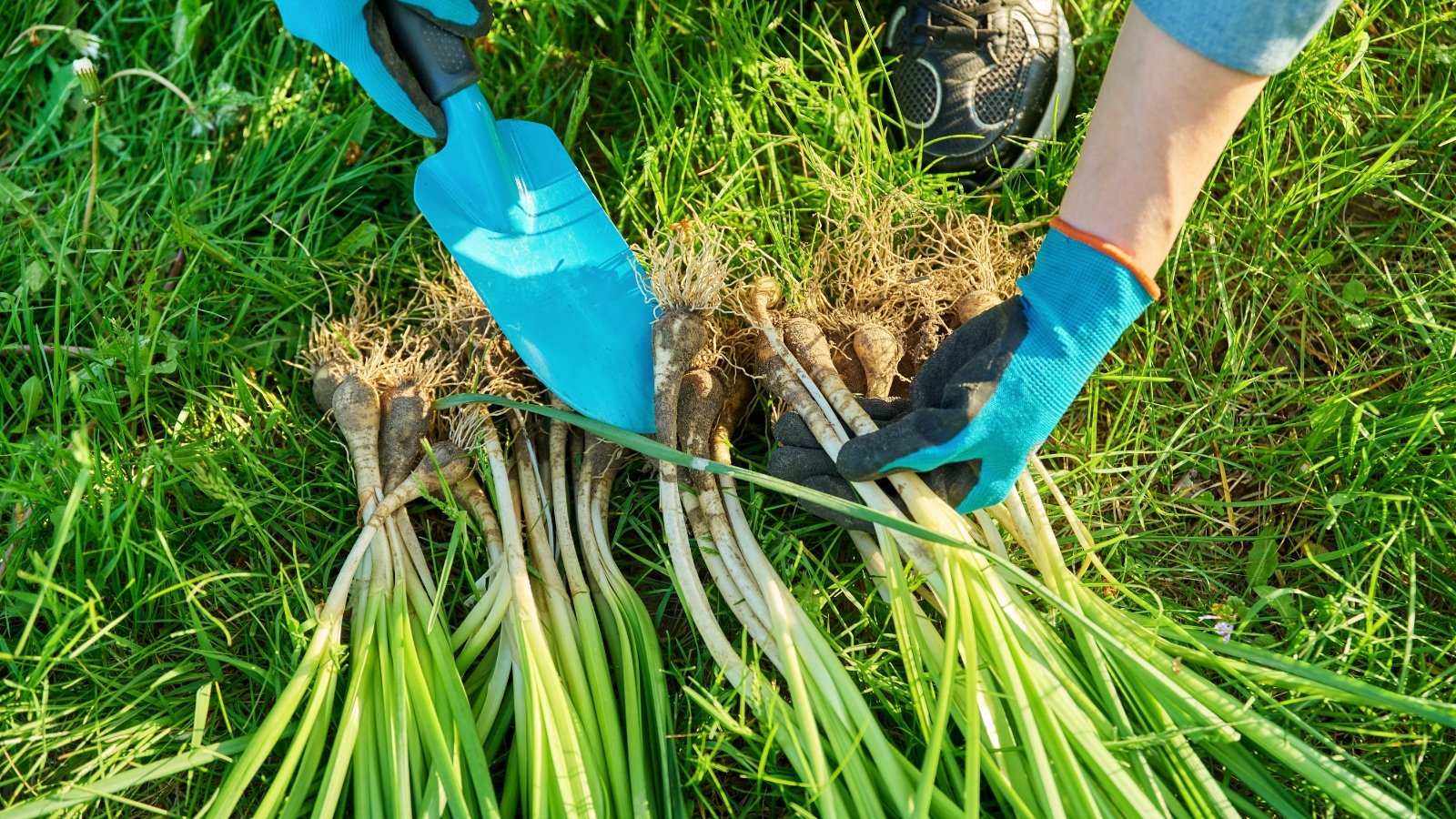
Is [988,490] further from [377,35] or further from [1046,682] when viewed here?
[377,35]

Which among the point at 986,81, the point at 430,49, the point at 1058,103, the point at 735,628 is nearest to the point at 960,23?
the point at 986,81

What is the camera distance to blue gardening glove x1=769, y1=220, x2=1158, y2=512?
1.37 metres

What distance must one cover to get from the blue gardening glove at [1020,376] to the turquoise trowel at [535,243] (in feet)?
1.55

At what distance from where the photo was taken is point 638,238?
78.1 inches

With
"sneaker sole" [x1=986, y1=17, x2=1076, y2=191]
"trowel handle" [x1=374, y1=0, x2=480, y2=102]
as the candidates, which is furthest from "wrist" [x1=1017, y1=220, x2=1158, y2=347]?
"trowel handle" [x1=374, y1=0, x2=480, y2=102]

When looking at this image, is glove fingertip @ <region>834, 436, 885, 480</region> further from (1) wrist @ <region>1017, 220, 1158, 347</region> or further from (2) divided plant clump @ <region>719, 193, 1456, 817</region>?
(1) wrist @ <region>1017, 220, 1158, 347</region>

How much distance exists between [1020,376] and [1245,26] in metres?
0.51

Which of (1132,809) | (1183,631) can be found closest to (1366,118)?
(1183,631)

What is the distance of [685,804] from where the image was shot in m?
1.50

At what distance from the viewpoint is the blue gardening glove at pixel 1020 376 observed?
137cm

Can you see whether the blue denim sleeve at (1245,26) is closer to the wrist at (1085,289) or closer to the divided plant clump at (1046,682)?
the wrist at (1085,289)

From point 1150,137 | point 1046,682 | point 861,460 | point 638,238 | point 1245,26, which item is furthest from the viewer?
point 638,238

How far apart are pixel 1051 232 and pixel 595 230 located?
0.83 meters

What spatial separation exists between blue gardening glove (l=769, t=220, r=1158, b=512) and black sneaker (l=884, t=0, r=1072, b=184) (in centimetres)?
65
